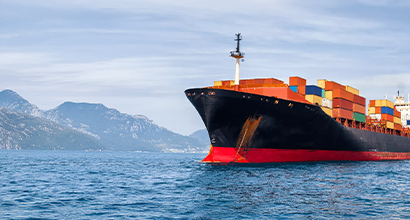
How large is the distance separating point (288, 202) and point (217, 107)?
18.4 metres

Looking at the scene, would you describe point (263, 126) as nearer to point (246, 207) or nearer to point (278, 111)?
point (278, 111)

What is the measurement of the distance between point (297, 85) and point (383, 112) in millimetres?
26785

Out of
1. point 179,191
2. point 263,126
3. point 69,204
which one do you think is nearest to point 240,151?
point 263,126

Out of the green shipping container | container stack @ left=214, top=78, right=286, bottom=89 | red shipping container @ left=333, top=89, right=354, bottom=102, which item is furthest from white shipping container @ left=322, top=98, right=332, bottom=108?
container stack @ left=214, top=78, right=286, bottom=89

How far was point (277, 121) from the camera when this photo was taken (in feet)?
128

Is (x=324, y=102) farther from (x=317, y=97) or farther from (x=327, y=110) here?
(x=317, y=97)

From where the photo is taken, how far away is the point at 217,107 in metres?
36.9

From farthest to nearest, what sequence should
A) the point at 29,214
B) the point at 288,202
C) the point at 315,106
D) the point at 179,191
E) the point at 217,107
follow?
the point at 315,106
the point at 217,107
the point at 179,191
the point at 288,202
the point at 29,214

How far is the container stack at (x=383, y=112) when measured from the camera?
2608 inches

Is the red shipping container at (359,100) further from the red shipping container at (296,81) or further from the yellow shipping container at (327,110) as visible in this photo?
the red shipping container at (296,81)

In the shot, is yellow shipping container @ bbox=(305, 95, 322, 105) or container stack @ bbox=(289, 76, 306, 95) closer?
yellow shipping container @ bbox=(305, 95, 322, 105)

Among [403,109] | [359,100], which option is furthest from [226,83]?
Result: [403,109]

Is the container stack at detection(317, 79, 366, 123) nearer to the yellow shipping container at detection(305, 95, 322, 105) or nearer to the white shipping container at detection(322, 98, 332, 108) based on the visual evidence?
the white shipping container at detection(322, 98, 332, 108)

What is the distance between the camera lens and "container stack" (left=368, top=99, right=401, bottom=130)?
2608 inches
